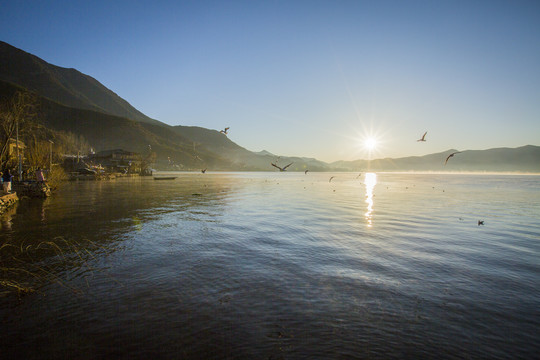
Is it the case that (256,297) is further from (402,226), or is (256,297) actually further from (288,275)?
(402,226)

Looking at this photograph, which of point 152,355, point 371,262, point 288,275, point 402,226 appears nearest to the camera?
point 152,355

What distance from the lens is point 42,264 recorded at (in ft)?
31.5

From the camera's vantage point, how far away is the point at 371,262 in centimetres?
1044

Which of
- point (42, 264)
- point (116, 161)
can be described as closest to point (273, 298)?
point (42, 264)

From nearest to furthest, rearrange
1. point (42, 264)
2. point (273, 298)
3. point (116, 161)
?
1. point (273, 298)
2. point (42, 264)
3. point (116, 161)

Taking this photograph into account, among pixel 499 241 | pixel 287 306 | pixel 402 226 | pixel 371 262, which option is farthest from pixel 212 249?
Result: pixel 499 241

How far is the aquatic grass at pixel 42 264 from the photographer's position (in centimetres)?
774

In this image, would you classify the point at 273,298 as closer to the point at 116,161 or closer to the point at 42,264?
the point at 42,264

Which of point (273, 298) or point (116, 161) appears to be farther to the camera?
point (116, 161)

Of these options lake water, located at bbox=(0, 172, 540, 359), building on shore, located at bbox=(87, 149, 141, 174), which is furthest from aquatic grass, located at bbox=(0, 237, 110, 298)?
building on shore, located at bbox=(87, 149, 141, 174)

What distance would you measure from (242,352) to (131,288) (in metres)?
4.56

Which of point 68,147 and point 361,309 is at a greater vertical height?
point 68,147

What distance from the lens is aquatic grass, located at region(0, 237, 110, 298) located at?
7.74m

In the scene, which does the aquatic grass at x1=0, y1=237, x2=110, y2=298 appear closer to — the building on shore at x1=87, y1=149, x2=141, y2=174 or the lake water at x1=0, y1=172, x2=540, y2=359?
the lake water at x1=0, y1=172, x2=540, y2=359
